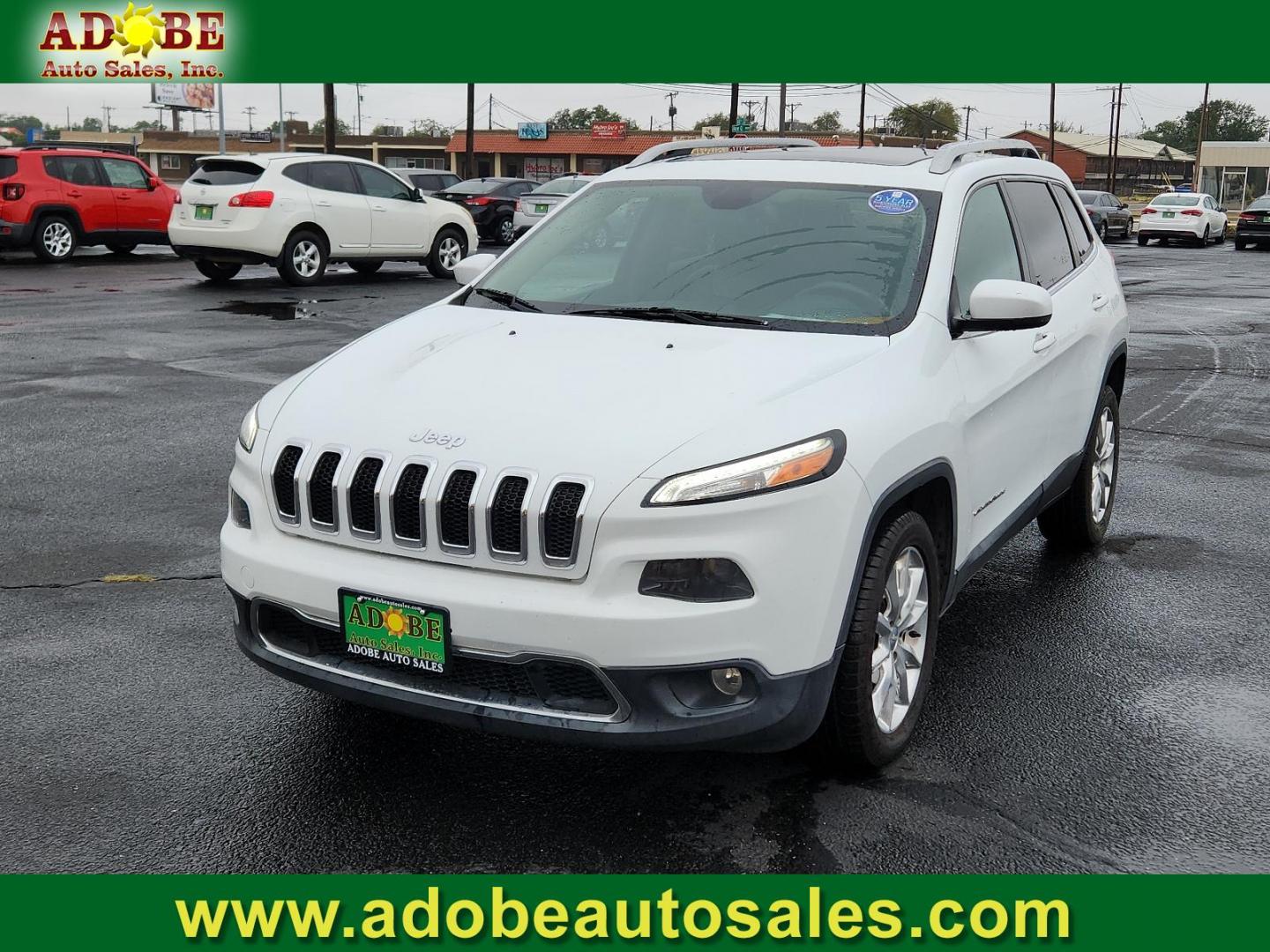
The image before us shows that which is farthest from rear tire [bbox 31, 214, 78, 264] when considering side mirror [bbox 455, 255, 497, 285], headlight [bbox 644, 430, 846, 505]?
headlight [bbox 644, 430, 846, 505]

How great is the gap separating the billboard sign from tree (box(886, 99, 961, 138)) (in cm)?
5472

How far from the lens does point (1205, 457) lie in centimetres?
831

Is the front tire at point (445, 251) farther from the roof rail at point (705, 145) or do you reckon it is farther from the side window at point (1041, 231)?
the side window at point (1041, 231)

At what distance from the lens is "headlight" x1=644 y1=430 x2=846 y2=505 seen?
327cm

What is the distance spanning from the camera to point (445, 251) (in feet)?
67.9

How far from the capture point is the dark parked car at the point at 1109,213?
39.6 m

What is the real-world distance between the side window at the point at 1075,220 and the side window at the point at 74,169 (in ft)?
61.1

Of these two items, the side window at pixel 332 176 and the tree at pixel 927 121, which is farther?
the tree at pixel 927 121

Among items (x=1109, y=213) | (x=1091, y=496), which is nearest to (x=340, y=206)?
(x=1091, y=496)

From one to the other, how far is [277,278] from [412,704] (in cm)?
1690

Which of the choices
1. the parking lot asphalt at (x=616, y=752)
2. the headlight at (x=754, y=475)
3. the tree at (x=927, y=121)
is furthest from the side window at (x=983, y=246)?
the tree at (x=927, y=121)

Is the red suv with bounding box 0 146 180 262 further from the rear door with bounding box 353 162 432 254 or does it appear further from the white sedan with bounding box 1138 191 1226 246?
Result: the white sedan with bounding box 1138 191 1226 246

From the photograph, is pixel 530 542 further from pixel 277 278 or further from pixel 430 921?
pixel 277 278

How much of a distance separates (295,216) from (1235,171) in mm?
62003
